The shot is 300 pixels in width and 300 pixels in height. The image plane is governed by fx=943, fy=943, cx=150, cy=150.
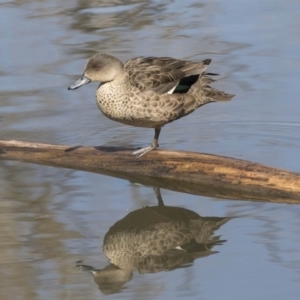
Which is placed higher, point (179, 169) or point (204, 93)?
point (204, 93)

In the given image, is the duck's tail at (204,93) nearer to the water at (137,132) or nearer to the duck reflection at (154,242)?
the water at (137,132)

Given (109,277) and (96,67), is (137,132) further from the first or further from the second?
(109,277)

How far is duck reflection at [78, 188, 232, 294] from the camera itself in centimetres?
551

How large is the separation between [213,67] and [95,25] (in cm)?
229

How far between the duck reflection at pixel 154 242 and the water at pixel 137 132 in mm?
77

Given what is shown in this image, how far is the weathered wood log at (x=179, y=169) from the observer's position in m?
6.35

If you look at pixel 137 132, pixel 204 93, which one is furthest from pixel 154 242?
pixel 137 132

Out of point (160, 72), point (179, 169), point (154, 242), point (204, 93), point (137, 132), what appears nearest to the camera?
point (154, 242)

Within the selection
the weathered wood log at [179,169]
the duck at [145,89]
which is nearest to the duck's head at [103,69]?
the duck at [145,89]

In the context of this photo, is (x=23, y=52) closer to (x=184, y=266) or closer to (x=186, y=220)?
(x=186, y=220)

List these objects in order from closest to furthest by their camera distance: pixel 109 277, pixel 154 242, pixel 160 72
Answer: pixel 109 277
pixel 154 242
pixel 160 72

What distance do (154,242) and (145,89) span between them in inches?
58.2

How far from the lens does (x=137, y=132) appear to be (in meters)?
→ 8.20

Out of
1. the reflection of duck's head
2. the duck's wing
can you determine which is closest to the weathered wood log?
the duck's wing
